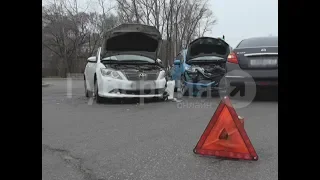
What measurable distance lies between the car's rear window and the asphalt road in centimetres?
141

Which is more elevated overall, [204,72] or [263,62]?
[263,62]

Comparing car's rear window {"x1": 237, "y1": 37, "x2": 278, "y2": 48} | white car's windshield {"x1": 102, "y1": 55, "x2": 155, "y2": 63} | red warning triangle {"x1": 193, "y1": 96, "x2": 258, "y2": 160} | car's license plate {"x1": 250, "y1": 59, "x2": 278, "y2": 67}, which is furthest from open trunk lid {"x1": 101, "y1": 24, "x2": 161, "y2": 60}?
red warning triangle {"x1": 193, "y1": 96, "x2": 258, "y2": 160}

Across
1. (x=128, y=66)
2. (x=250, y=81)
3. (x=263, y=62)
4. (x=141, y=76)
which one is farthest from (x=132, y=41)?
(x=263, y=62)

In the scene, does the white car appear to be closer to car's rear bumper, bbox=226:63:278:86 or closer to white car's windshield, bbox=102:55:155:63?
white car's windshield, bbox=102:55:155:63

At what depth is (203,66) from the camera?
10.1 meters

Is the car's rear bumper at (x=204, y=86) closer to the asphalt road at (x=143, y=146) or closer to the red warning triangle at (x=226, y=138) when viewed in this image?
the asphalt road at (x=143, y=146)

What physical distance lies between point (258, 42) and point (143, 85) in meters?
2.84

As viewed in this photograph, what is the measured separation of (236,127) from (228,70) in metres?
4.07

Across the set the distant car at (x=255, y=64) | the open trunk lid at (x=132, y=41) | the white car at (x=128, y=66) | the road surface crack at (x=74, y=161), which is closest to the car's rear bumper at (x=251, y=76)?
the distant car at (x=255, y=64)

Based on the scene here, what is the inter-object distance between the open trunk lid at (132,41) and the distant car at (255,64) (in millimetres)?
2697

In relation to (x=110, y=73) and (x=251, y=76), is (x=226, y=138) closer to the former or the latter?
(x=251, y=76)

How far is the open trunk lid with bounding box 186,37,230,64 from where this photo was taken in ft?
35.0

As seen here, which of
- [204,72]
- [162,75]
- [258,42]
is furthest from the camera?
[204,72]
